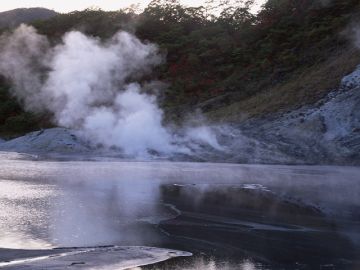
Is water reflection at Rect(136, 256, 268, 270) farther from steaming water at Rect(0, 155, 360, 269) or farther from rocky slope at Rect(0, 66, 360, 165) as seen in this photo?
rocky slope at Rect(0, 66, 360, 165)

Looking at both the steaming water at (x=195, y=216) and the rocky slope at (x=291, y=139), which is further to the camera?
the rocky slope at (x=291, y=139)

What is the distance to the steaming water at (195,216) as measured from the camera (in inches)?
414

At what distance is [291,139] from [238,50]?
30325 mm

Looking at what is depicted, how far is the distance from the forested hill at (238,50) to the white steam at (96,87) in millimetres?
3054

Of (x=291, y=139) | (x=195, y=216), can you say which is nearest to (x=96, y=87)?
(x=291, y=139)

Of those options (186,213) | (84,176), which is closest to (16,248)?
(186,213)

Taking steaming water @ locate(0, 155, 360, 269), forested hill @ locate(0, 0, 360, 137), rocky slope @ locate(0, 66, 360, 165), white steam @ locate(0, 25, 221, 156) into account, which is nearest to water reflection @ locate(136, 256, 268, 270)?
steaming water @ locate(0, 155, 360, 269)

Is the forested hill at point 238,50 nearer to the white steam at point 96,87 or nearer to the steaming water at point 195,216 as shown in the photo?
the white steam at point 96,87

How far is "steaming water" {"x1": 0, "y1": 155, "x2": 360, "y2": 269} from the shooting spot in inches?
414

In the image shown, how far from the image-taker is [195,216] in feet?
47.3

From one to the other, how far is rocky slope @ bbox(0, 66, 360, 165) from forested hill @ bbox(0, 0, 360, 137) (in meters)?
2.14

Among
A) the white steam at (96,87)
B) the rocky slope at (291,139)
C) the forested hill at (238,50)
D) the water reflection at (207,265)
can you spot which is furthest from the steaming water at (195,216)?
the forested hill at (238,50)

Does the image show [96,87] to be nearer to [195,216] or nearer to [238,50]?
[238,50]

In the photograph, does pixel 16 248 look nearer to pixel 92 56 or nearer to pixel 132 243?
pixel 132 243
